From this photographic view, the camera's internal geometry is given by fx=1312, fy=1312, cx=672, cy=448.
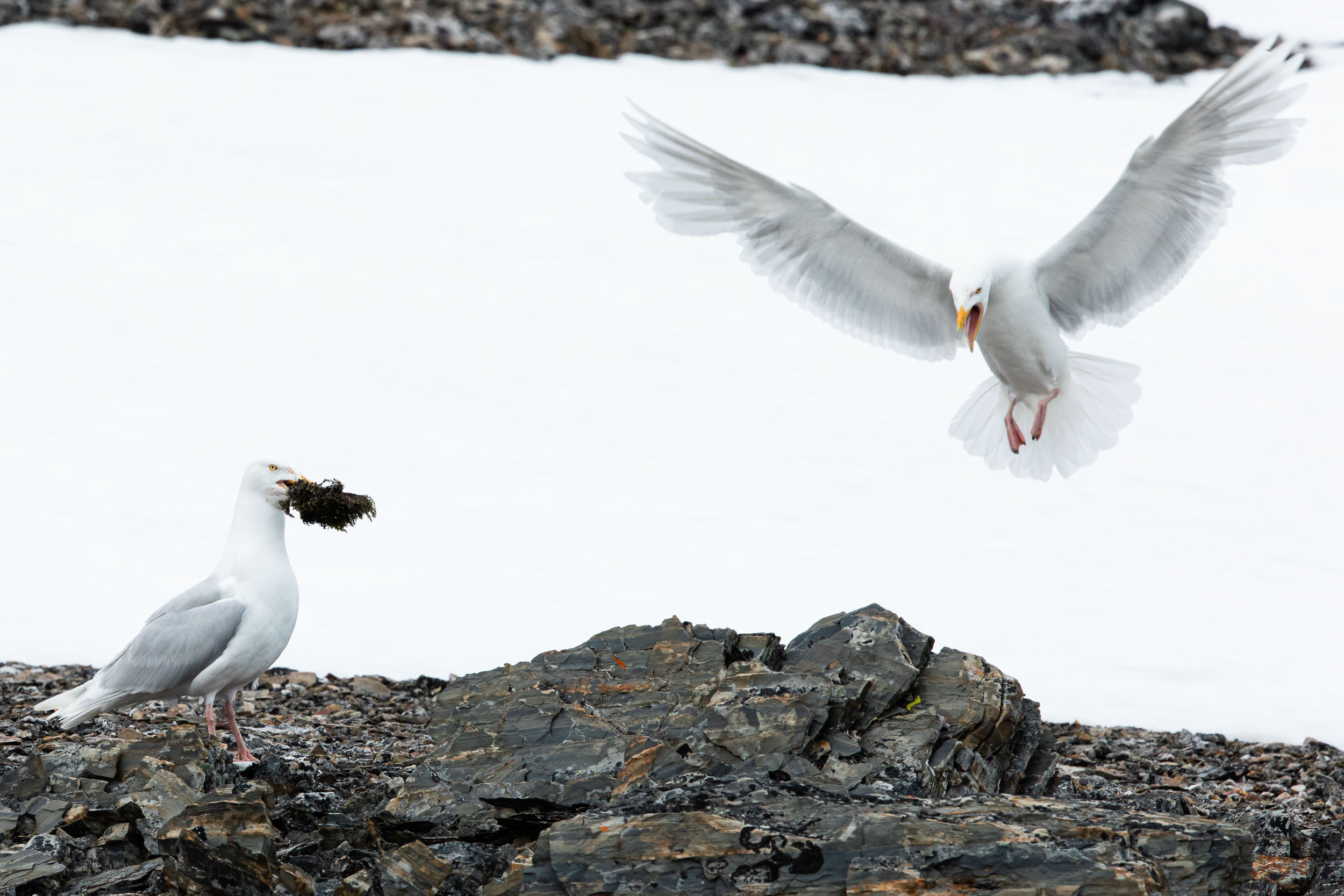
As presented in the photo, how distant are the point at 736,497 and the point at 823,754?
260 inches

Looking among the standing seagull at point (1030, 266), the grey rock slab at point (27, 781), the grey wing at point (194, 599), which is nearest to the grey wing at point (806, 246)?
the standing seagull at point (1030, 266)

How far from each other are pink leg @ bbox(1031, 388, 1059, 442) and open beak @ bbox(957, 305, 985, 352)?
1.18 m

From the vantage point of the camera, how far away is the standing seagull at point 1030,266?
639 centimetres

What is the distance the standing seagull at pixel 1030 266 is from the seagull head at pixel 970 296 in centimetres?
1

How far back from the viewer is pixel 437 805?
13.8 feet

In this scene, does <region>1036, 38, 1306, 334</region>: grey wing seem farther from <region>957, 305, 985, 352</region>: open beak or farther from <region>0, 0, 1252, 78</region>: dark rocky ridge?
<region>0, 0, 1252, 78</region>: dark rocky ridge

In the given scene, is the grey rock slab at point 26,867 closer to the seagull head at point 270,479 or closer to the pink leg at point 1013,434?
the seagull head at point 270,479

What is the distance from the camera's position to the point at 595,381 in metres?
12.5

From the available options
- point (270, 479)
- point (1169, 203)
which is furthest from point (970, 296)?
point (270, 479)

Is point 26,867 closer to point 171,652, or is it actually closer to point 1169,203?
point 171,652

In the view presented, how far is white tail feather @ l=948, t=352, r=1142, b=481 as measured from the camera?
25.9 ft

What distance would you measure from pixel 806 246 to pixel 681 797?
456 cm

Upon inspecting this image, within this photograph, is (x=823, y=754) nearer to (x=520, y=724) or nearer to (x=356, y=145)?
(x=520, y=724)

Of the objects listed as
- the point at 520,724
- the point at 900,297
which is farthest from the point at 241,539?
the point at 900,297
